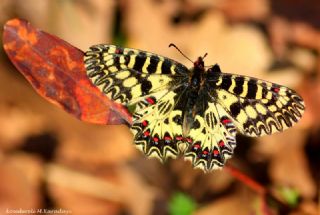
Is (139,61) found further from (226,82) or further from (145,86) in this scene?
(226,82)

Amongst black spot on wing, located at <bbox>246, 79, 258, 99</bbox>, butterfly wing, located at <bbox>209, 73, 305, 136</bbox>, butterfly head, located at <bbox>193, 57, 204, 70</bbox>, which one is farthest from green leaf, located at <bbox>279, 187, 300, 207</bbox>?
butterfly head, located at <bbox>193, 57, 204, 70</bbox>

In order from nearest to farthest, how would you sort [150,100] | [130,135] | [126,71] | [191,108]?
[126,71], [150,100], [191,108], [130,135]

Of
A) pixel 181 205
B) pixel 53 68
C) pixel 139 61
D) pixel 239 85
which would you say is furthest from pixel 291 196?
pixel 53 68

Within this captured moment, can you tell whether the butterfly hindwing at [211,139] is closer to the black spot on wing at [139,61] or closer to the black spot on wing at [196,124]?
the black spot on wing at [196,124]

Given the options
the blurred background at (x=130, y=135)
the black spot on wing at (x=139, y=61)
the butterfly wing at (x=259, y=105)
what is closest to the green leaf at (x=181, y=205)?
the blurred background at (x=130, y=135)

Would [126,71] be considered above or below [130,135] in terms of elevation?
above

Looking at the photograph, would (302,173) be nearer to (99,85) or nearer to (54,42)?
(99,85)

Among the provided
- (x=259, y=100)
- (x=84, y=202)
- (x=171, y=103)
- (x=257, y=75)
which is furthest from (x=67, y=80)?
(x=257, y=75)
